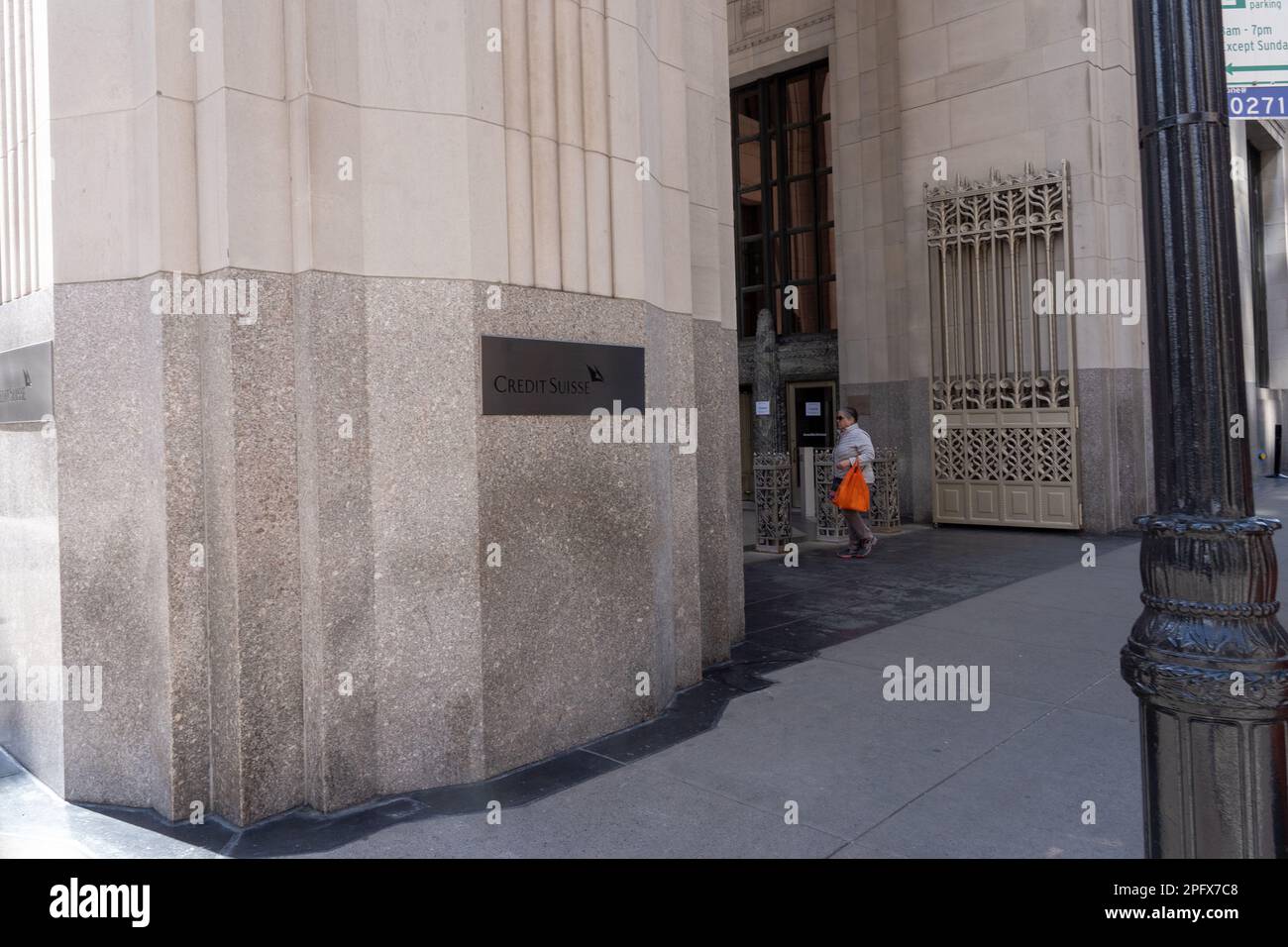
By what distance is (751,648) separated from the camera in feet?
25.1

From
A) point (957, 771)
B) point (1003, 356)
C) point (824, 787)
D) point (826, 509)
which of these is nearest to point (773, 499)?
point (826, 509)

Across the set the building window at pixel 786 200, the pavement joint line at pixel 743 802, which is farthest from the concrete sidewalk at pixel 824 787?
the building window at pixel 786 200

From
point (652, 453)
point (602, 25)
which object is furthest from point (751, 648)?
point (602, 25)

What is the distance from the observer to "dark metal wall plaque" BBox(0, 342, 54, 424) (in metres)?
4.83

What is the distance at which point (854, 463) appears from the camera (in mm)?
12953

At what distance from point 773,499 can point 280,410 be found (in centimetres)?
949

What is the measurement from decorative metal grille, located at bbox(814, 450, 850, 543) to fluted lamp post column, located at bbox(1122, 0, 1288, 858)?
1136cm

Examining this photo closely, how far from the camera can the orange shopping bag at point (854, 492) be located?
41.1 feet

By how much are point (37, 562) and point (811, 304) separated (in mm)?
16793

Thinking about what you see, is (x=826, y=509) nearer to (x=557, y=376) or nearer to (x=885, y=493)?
(x=885, y=493)

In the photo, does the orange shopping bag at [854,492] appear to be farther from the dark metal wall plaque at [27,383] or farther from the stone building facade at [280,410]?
the dark metal wall plaque at [27,383]

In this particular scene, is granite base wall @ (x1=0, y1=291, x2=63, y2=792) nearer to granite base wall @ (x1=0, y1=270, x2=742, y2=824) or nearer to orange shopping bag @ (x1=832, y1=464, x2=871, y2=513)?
granite base wall @ (x1=0, y1=270, x2=742, y2=824)

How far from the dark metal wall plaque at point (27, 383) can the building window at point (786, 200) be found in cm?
1612
